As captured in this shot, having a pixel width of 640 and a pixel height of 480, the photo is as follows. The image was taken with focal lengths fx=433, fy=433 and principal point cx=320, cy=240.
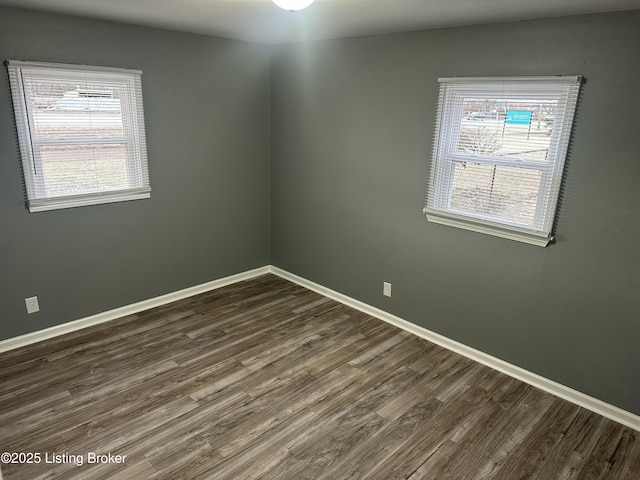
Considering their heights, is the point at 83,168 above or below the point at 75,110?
below

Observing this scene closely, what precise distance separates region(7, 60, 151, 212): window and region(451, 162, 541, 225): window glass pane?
2.55 metres

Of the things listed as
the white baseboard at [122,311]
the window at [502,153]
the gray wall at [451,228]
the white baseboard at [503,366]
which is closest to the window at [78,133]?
the white baseboard at [122,311]

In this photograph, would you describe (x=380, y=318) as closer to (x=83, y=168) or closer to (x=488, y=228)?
(x=488, y=228)

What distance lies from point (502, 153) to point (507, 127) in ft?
0.55

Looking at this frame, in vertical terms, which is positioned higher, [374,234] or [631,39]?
[631,39]

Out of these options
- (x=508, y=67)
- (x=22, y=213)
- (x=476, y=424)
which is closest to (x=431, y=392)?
(x=476, y=424)

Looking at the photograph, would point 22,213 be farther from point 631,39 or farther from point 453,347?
point 631,39

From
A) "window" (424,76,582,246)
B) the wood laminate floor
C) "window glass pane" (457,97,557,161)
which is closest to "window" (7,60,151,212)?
the wood laminate floor

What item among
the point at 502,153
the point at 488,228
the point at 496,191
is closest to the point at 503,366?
the point at 488,228

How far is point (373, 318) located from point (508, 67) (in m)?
2.23

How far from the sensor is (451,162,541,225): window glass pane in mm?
2794

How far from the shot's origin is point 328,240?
4.18 meters

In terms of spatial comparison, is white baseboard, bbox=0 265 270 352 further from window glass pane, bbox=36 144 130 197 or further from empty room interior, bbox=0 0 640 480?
window glass pane, bbox=36 144 130 197

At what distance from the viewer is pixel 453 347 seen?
133 inches
